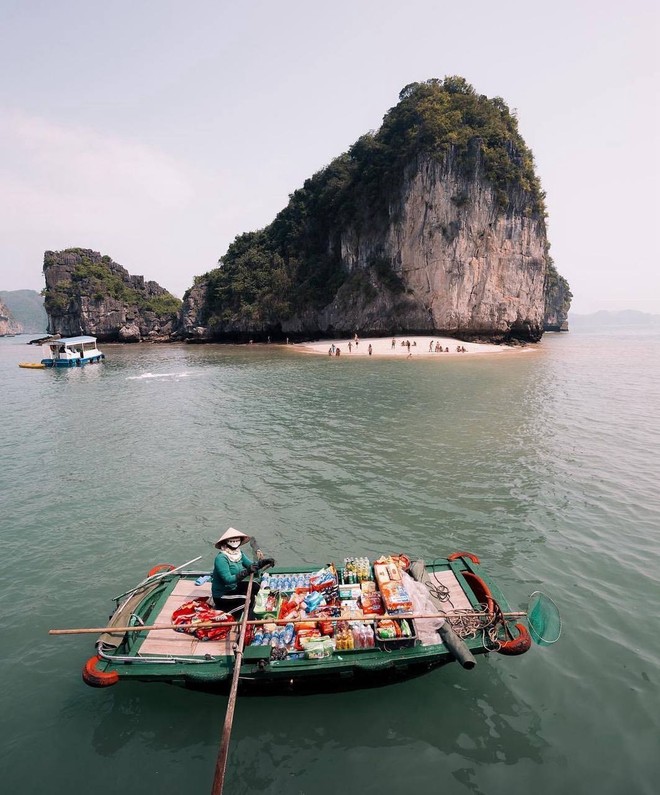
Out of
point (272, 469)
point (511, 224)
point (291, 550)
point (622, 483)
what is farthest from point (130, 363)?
point (511, 224)

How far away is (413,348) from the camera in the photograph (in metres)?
57.0

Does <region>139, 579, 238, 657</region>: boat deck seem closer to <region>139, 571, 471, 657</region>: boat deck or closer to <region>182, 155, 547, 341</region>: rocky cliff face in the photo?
<region>139, 571, 471, 657</region>: boat deck

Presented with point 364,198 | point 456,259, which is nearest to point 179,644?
point 456,259

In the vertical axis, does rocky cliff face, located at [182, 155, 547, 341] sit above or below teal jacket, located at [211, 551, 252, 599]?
above

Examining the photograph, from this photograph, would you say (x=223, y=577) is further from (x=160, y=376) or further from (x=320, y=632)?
(x=160, y=376)

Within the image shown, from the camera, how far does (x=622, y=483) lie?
13672 mm

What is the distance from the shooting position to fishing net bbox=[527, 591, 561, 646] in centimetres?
670

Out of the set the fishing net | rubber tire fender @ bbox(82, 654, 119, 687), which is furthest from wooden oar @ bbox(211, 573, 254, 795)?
the fishing net

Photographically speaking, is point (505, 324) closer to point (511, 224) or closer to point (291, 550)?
point (511, 224)

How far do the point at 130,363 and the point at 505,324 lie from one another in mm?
52400

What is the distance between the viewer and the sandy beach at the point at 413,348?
54062mm

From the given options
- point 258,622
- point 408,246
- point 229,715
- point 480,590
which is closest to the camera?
point 229,715

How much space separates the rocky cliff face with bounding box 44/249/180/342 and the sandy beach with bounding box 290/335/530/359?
1764 inches

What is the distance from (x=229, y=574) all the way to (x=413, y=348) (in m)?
52.2
